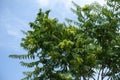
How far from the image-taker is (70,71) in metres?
23.4

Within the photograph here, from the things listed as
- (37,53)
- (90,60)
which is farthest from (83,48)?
(37,53)

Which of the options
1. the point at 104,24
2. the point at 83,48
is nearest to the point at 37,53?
the point at 83,48

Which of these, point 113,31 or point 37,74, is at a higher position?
point 113,31

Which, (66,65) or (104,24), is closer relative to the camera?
(66,65)

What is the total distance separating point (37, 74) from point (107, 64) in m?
5.92

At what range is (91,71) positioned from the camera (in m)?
26.0

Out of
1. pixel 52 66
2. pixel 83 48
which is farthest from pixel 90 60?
pixel 52 66

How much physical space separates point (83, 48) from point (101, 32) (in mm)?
4513

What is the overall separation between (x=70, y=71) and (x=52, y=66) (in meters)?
1.10

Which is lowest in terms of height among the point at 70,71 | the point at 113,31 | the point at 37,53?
the point at 70,71

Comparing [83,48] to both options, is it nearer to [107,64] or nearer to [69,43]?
[69,43]

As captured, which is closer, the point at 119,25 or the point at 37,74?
the point at 37,74

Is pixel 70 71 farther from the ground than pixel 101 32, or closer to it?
closer to it

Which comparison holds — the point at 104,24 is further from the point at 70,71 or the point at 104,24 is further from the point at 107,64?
the point at 70,71
